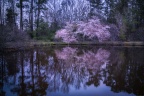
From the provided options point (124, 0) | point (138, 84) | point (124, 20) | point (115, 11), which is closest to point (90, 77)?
point (138, 84)

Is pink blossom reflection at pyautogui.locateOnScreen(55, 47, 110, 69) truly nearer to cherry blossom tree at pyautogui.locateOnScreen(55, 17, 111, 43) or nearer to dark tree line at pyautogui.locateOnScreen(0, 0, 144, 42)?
cherry blossom tree at pyautogui.locateOnScreen(55, 17, 111, 43)

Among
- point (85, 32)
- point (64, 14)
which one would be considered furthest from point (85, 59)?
point (64, 14)

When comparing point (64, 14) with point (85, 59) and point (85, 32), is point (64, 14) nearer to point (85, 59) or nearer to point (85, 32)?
point (85, 32)

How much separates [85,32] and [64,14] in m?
12.9

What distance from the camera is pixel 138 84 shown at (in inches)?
233

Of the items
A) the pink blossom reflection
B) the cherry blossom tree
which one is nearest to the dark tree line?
the cherry blossom tree

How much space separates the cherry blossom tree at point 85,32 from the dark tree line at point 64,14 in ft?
8.05

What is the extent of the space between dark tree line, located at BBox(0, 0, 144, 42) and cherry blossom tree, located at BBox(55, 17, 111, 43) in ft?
8.05

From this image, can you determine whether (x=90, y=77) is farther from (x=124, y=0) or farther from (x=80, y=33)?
(x=124, y=0)

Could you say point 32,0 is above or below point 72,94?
above

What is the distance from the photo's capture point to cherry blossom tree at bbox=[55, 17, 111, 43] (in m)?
28.2

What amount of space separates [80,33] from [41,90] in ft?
79.8

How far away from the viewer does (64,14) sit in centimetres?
3984

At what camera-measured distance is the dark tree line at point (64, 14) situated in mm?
29719
